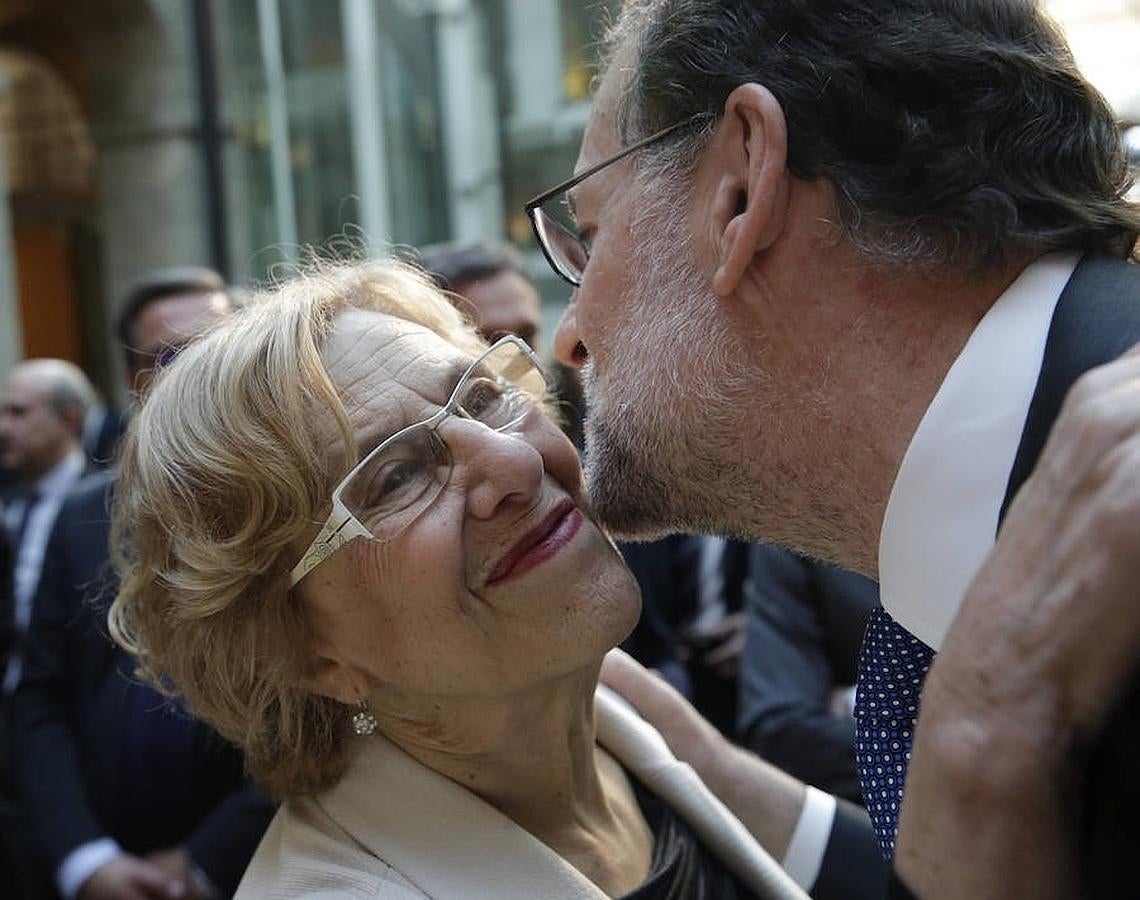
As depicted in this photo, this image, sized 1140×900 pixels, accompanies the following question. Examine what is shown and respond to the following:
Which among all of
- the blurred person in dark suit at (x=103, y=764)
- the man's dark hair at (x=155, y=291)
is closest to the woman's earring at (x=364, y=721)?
the blurred person in dark suit at (x=103, y=764)

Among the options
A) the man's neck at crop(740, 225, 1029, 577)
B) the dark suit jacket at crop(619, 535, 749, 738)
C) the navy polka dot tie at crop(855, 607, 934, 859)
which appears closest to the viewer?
the man's neck at crop(740, 225, 1029, 577)

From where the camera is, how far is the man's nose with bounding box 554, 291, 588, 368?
2.01 metres

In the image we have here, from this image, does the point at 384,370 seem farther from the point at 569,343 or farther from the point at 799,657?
the point at 799,657

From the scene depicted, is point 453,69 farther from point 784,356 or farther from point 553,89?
point 784,356

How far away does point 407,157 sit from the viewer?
29.9 feet

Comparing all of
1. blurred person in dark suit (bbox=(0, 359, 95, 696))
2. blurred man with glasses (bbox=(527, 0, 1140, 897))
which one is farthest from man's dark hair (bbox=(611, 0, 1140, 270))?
blurred person in dark suit (bbox=(0, 359, 95, 696))

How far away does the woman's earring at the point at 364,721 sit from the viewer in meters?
2.01

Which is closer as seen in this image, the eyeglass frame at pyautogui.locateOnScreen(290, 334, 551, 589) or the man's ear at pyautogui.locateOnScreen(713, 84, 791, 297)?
the man's ear at pyautogui.locateOnScreen(713, 84, 791, 297)

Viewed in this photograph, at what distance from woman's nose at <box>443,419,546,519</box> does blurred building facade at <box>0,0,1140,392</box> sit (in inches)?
240

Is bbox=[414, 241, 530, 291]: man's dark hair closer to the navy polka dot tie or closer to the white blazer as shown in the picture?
the white blazer

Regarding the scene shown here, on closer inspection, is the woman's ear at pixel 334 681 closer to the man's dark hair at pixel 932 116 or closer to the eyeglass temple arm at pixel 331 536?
the eyeglass temple arm at pixel 331 536

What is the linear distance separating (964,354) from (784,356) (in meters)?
0.26

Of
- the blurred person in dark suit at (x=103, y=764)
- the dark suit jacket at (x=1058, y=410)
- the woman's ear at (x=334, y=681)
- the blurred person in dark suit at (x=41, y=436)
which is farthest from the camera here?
the blurred person in dark suit at (x=41, y=436)

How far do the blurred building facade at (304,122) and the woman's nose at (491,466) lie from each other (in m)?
6.11
